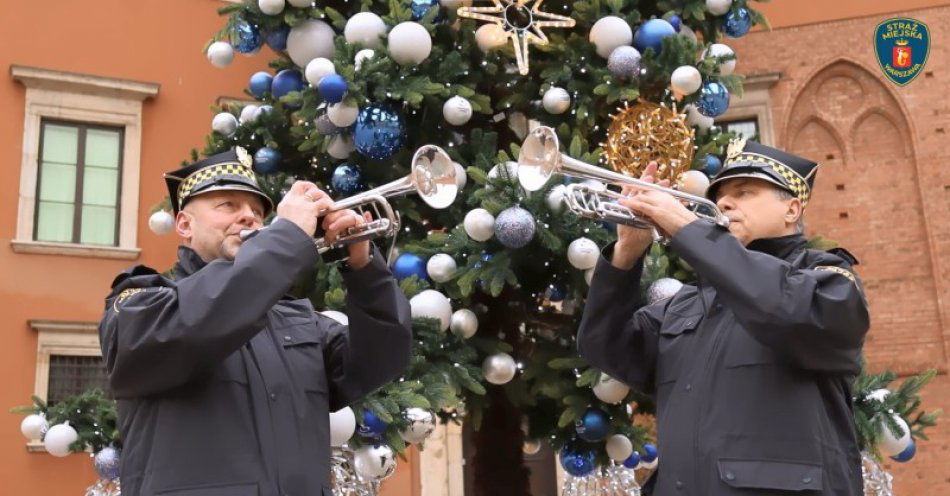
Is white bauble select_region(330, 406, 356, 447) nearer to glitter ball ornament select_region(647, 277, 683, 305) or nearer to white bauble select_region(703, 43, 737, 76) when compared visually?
glitter ball ornament select_region(647, 277, 683, 305)

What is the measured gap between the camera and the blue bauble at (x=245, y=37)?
6.60 meters

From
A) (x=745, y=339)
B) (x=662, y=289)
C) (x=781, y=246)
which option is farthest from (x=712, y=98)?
(x=745, y=339)

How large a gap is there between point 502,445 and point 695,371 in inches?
144

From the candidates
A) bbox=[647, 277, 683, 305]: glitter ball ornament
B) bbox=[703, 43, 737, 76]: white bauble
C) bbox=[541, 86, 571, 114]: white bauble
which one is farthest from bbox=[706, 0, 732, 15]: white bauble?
bbox=[647, 277, 683, 305]: glitter ball ornament

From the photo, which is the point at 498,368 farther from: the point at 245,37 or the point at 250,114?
the point at 245,37

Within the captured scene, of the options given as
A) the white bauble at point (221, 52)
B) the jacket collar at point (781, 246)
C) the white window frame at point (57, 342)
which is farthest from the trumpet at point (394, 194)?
the white window frame at point (57, 342)

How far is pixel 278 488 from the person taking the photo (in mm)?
2883

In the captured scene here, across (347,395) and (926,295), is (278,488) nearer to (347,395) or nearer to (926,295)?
(347,395)

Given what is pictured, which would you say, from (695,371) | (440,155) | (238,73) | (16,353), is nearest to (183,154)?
(238,73)

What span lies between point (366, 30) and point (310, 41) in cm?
52

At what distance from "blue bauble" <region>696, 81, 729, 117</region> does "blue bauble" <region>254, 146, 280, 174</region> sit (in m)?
2.61

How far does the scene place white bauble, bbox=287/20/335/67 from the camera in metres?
6.43

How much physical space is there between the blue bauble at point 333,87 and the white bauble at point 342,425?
167 cm

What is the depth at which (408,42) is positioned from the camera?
5.84 metres
